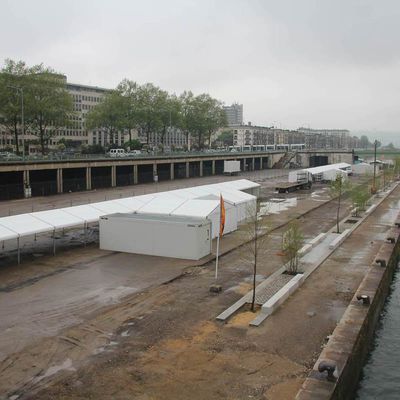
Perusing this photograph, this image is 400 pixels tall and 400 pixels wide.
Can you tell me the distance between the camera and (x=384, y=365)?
21.2 meters

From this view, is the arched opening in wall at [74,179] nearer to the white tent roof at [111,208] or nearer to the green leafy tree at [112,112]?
the white tent roof at [111,208]

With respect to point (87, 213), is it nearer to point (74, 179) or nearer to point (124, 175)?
point (74, 179)

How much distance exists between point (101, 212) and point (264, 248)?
40.8 feet

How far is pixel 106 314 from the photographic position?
22578mm

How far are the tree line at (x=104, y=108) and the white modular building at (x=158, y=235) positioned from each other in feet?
140

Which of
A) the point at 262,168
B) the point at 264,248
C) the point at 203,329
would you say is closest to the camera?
the point at 203,329

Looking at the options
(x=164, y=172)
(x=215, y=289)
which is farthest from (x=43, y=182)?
(x=215, y=289)

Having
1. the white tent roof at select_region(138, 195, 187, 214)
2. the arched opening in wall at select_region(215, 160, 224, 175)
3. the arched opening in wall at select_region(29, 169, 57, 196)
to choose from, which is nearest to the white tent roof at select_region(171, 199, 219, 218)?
the white tent roof at select_region(138, 195, 187, 214)

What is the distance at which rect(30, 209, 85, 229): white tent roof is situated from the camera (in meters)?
33.9

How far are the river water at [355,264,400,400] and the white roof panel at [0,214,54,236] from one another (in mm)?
20715

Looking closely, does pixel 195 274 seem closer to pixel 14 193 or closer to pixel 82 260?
pixel 82 260

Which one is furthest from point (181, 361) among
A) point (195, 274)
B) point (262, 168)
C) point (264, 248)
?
point (262, 168)

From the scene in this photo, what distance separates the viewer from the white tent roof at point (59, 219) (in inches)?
1336

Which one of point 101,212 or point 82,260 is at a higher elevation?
point 101,212
